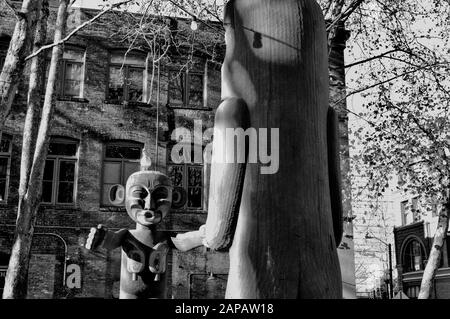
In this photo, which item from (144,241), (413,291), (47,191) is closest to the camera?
(144,241)

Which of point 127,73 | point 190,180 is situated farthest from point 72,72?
point 190,180

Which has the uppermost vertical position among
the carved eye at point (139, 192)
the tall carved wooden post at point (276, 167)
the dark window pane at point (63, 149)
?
the dark window pane at point (63, 149)

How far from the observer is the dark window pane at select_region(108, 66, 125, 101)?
20016 millimetres

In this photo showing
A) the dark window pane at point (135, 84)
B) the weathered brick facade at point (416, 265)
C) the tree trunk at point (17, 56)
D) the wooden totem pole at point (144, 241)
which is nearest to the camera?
the wooden totem pole at point (144, 241)

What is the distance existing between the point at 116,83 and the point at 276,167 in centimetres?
1854

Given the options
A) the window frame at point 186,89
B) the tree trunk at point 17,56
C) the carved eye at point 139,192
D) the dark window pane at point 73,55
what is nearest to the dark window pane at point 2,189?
the dark window pane at point 73,55

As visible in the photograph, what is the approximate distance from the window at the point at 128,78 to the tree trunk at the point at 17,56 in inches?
399

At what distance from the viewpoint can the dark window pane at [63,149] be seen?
748 inches

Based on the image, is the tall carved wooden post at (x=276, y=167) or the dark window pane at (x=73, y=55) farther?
the dark window pane at (x=73, y=55)

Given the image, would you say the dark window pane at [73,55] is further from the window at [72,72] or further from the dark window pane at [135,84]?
the dark window pane at [135,84]

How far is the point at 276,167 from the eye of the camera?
2.26 m

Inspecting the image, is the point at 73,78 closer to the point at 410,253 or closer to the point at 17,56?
the point at 17,56
